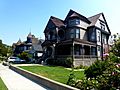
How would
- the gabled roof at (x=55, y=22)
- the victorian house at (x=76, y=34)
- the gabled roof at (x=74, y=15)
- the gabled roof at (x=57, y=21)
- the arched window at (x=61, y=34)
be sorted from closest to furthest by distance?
the victorian house at (x=76, y=34) < the gabled roof at (x=74, y=15) < the gabled roof at (x=55, y=22) < the gabled roof at (x=57, y=21) < the arched window at (x=61, y=34)

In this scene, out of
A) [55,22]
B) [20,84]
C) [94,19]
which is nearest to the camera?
[20,84]

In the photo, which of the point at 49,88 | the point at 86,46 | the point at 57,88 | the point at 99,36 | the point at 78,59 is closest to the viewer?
the point at 57,88

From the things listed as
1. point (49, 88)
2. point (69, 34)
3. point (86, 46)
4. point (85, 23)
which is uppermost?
point (85, 23)

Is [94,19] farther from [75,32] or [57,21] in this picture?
[57,21]

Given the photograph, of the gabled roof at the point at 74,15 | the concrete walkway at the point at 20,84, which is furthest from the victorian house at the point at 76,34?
the concrete walkway at the point at 20,84

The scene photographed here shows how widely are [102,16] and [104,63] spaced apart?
32651 mm

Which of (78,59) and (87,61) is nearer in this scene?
(78,59)

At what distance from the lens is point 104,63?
447 inches

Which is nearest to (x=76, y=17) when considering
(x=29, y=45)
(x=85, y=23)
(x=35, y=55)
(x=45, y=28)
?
(x=85, y=23)

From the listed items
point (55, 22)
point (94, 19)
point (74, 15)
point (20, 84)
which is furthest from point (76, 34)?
point (20, 84)

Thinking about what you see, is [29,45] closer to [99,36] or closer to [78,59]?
[99,36]

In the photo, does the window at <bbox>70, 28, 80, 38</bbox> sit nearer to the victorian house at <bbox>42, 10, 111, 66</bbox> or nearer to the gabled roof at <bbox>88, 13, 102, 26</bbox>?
the victorian house at <bbox>42, 10, 111, 66</bbox>

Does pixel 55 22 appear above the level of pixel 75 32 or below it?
above

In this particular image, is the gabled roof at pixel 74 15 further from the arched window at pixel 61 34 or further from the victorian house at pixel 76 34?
the arched window at pixel 61 34
